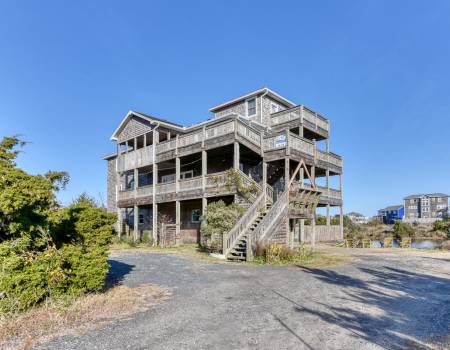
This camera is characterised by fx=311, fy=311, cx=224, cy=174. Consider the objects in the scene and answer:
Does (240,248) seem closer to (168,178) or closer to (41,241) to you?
(41,241)

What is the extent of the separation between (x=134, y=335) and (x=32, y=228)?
11.0 feet

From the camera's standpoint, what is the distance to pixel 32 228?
261 inches

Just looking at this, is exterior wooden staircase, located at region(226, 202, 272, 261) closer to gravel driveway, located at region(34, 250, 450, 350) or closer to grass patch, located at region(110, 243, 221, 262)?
grass patch, located at region(110, 243, 221, 262)

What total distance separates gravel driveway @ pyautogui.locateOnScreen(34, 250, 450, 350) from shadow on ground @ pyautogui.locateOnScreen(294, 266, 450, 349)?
0.02 metres

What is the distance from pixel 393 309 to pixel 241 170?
16.4 m

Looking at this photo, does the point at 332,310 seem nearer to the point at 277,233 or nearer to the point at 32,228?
the point at 32,228

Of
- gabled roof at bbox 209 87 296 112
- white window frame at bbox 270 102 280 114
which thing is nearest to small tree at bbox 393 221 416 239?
gabled roof at bbox 209 87 296 112

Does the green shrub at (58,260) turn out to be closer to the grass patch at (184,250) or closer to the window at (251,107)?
the grass patch at (184,250)

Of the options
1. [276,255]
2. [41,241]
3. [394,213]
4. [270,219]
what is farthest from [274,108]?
[394,213]

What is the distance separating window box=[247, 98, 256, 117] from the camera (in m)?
25.2

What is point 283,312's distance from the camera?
21.1 ft

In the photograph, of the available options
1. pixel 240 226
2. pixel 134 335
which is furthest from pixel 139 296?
pixel 240 226

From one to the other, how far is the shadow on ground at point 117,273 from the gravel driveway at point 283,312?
9 cm

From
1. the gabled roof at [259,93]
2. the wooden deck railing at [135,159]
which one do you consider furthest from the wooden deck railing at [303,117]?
the wooden deck railing at [135,159]
